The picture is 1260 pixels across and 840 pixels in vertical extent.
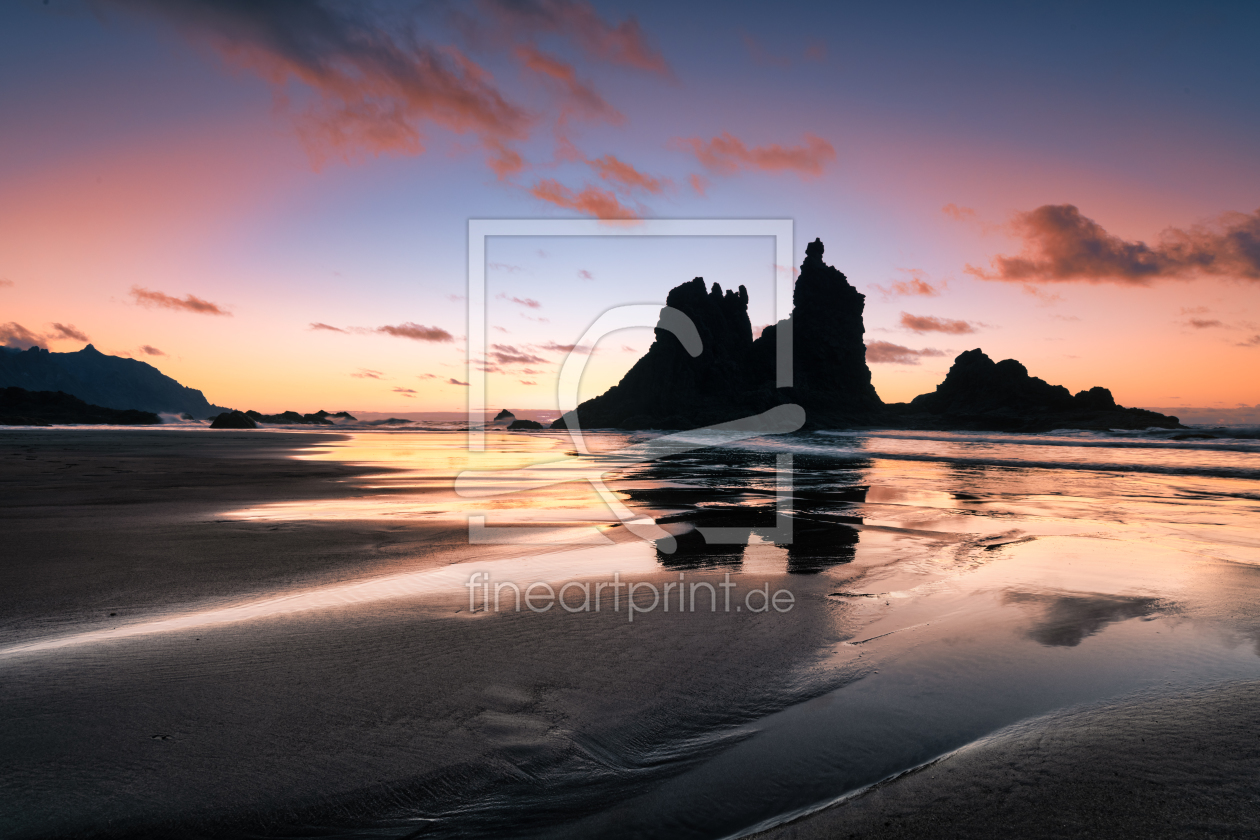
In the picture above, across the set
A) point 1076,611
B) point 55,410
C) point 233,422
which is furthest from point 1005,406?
point 55,410

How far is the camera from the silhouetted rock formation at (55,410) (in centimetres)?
7644

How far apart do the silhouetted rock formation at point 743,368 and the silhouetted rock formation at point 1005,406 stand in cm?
1127

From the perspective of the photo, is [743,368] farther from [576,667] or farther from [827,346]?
[576,667]

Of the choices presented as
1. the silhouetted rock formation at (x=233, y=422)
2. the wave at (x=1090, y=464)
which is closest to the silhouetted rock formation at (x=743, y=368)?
the silhouetted rock formation at (x=233, y=422)

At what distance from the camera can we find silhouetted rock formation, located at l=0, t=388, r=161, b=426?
76438 millimetres

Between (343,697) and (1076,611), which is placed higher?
(343,697)

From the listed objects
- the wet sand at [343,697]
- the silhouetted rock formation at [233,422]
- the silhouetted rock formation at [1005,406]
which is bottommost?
the wet sand at [343,697]

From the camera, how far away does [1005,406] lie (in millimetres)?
98250

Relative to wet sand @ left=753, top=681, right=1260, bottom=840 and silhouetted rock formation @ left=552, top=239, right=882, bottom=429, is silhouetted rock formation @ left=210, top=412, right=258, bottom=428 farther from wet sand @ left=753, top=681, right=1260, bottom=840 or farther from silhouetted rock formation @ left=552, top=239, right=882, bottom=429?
wet sand @ left=753, top=681, right=1260, bottom=840

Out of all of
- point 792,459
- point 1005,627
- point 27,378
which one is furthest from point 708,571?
point 27,378

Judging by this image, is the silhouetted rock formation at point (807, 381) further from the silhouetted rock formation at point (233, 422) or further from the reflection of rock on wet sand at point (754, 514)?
the reflection of rock on wet sand at point (754, 514)

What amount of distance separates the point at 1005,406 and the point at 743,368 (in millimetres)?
53460

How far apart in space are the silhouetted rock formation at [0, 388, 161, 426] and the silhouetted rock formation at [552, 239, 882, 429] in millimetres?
67401

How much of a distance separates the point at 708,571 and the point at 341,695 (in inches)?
152
